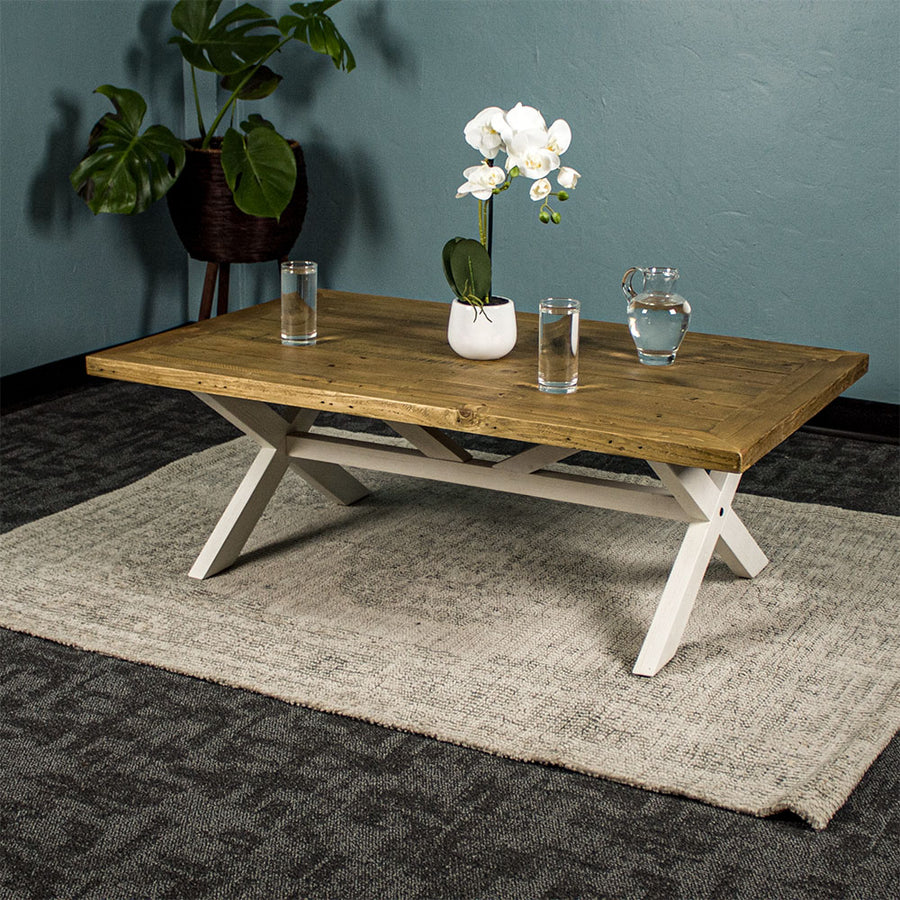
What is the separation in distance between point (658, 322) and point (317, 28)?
6.61ft

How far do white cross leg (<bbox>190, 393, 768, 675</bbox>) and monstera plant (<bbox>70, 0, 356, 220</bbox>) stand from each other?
4.08ft

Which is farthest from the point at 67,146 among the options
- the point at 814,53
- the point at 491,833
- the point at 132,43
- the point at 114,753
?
the point at 491,833

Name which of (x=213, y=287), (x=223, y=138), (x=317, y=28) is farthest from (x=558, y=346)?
(x=213, y=287)

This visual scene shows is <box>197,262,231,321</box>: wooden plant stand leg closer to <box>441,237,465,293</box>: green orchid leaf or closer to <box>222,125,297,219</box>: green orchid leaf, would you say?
<box>222,125,297,219</box>: green orchid leaf

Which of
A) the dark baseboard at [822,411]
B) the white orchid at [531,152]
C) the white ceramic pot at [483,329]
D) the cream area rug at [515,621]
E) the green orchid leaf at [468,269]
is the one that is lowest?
the dark baseboard at [822,411]

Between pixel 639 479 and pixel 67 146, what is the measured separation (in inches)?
79.8

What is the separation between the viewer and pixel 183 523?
2781 millimetres

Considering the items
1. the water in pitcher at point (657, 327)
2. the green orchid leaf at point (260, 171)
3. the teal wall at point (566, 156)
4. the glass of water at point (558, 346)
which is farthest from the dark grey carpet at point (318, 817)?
the teal wall at point (566, 156)

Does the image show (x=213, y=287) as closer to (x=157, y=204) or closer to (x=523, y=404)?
(x=157, y=204)

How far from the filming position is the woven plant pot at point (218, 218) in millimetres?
3826

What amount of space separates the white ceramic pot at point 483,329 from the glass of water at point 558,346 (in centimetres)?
17

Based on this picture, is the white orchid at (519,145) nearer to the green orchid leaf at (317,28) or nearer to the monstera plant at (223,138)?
the monstera plant at (223,138)

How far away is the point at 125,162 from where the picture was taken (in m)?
3.63

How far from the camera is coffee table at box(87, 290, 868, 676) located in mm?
1967
